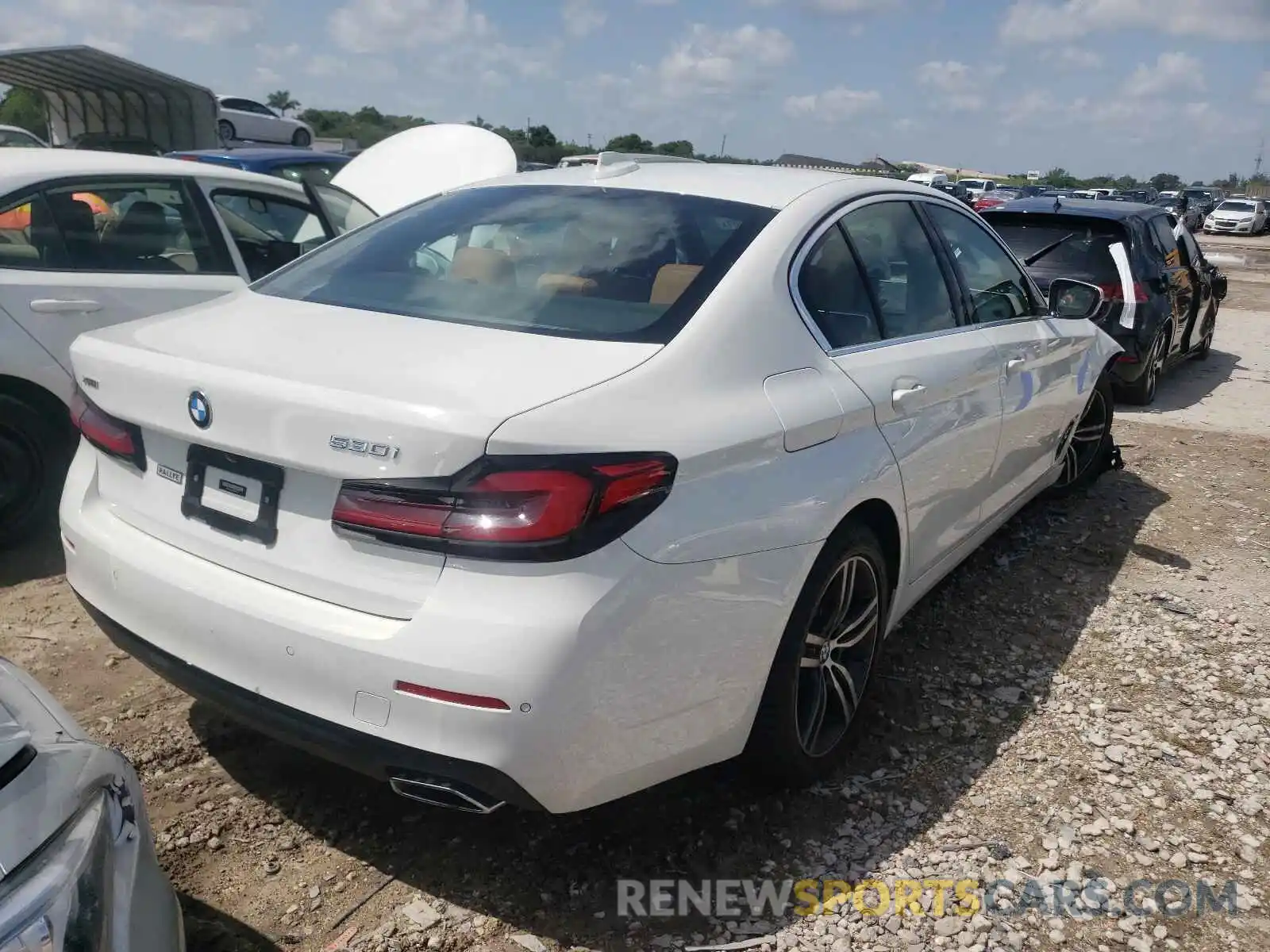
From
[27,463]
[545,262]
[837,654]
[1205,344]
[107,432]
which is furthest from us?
[1205,344]

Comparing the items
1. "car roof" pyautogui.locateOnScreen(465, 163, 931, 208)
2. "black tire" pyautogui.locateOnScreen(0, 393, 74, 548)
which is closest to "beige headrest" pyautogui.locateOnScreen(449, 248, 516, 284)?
"car roof" pyautogui.locateOnScreen(465, 163, 931, 208)

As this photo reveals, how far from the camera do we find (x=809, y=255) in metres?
2.86

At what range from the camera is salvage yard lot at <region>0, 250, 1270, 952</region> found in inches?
95.6

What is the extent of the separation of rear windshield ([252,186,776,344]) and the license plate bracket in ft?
1.94

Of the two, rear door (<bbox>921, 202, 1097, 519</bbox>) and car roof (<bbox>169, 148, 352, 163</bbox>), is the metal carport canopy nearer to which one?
car roof (<bbox>169, 148, 352, 163</bbox>)

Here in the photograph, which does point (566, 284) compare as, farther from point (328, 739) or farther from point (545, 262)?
point (328, 739)

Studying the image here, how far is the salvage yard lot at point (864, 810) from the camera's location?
95.6 inches

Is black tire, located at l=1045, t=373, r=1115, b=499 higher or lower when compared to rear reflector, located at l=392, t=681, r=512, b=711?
lower

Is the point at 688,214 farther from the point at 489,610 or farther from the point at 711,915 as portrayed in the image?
the point at 711,915

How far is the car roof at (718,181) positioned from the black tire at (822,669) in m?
1.02

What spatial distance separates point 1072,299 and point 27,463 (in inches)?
180

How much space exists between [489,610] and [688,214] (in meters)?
A: 1.44

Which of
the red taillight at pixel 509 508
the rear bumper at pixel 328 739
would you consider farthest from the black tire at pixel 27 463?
the red taillight at pixel 509 508

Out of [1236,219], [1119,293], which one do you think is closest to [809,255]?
[1119,293]
